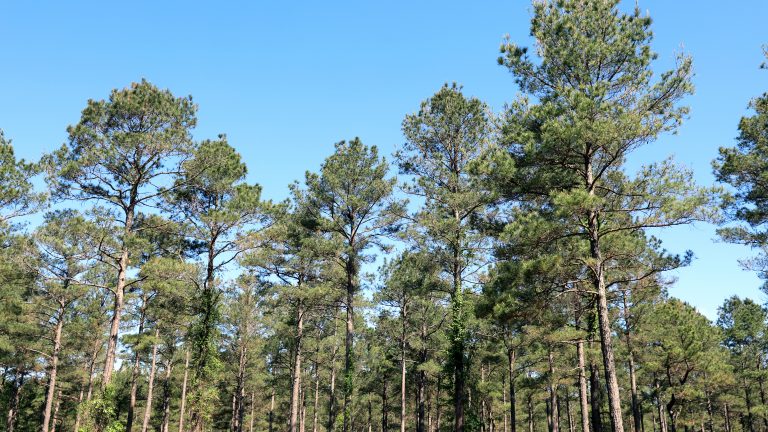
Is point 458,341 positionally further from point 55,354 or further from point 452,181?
point 55,354

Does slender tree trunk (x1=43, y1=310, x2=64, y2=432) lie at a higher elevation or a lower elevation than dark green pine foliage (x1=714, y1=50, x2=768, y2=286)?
lower

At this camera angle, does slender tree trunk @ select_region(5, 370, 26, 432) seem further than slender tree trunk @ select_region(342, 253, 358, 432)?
Yes

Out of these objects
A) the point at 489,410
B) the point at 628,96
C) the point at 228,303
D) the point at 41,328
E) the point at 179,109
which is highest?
the point at 179,109

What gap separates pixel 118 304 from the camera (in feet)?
60.2

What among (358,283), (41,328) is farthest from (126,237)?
(41,328)

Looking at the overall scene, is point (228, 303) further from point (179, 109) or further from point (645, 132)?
point (645, 132)

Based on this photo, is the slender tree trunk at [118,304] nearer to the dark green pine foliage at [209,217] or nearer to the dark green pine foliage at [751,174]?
the dark green pine foliage at [209,217]

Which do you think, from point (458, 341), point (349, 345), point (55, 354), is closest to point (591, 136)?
point (458, 341)

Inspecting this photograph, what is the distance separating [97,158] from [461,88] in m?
15.0

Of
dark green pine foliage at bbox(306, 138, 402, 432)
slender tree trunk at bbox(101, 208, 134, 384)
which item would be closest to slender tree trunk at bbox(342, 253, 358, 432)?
dark green pine foliage at bbox(306, 138, 402, 432)

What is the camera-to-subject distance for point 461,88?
21.2m

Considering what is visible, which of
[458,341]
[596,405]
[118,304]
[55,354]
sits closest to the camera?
[118,304]

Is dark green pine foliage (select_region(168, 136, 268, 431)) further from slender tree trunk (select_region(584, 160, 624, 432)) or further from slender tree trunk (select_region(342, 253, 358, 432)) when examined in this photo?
slender tree trunk (select_region(584, 160, 624, 432))

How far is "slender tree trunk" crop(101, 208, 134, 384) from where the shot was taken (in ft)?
58.0
